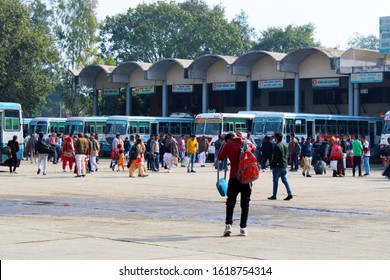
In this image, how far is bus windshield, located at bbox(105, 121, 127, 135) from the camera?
53.5 m

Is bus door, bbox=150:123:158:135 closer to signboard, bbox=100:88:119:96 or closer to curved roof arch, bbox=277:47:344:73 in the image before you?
curved roof arch, bbox=277:47:344:73

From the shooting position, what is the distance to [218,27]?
100 metres

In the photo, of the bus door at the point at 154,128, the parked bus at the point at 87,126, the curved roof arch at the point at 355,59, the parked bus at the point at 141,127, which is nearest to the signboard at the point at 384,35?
the curved roof arch at the point at 355,59

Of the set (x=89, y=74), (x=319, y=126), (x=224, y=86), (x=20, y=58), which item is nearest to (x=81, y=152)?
(x=319, y=126)

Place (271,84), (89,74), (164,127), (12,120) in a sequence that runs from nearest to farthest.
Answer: (12,120) < (164,127) < (271,84) < (89,74)

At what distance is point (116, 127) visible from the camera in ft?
177

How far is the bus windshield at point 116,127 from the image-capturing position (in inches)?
2105

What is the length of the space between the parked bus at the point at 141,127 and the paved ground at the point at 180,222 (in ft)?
85.6

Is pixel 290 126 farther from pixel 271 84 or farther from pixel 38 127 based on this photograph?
pixel 38 127

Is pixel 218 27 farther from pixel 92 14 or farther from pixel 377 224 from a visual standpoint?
pixel 377 224

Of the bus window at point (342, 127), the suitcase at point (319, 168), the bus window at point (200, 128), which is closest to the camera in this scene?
the suitcase at point (319, 168)

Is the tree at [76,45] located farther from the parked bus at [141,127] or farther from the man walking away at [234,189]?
the man walking away at [234,189]

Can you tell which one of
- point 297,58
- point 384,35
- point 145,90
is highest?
point 384,35

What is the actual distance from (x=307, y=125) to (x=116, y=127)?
1285 centimetres
